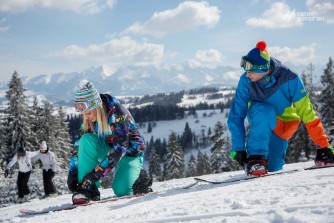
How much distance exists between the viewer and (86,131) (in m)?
4.26

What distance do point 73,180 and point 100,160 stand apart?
41 cm

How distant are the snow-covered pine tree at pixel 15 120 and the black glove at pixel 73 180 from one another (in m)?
27.3

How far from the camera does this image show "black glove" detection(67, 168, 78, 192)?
4191 mm

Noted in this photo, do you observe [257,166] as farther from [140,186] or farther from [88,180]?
[88,180]

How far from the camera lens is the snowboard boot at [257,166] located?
13.5ft

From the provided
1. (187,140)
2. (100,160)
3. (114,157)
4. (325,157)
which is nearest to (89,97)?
(114,157)

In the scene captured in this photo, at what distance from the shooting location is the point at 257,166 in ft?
13.6

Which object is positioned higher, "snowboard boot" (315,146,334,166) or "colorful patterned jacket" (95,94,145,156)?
"colorful patterned jacket" (95,94,145,156)

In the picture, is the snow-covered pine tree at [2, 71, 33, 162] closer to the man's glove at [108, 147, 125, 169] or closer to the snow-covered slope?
the man's glove at [108, 147, 125, 169]

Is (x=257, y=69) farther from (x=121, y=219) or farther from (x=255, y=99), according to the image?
(x=121, y=219)

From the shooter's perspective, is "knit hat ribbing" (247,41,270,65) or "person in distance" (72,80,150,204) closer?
"person in distance" (72,80,150,204)

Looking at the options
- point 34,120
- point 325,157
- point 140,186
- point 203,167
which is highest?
point 34,120

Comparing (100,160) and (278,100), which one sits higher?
(278,100)

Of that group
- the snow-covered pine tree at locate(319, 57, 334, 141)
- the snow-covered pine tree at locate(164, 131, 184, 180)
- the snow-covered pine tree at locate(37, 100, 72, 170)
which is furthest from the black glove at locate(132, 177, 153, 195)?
the snow-covered pine tree at locate(164, 131, 184, 180)
